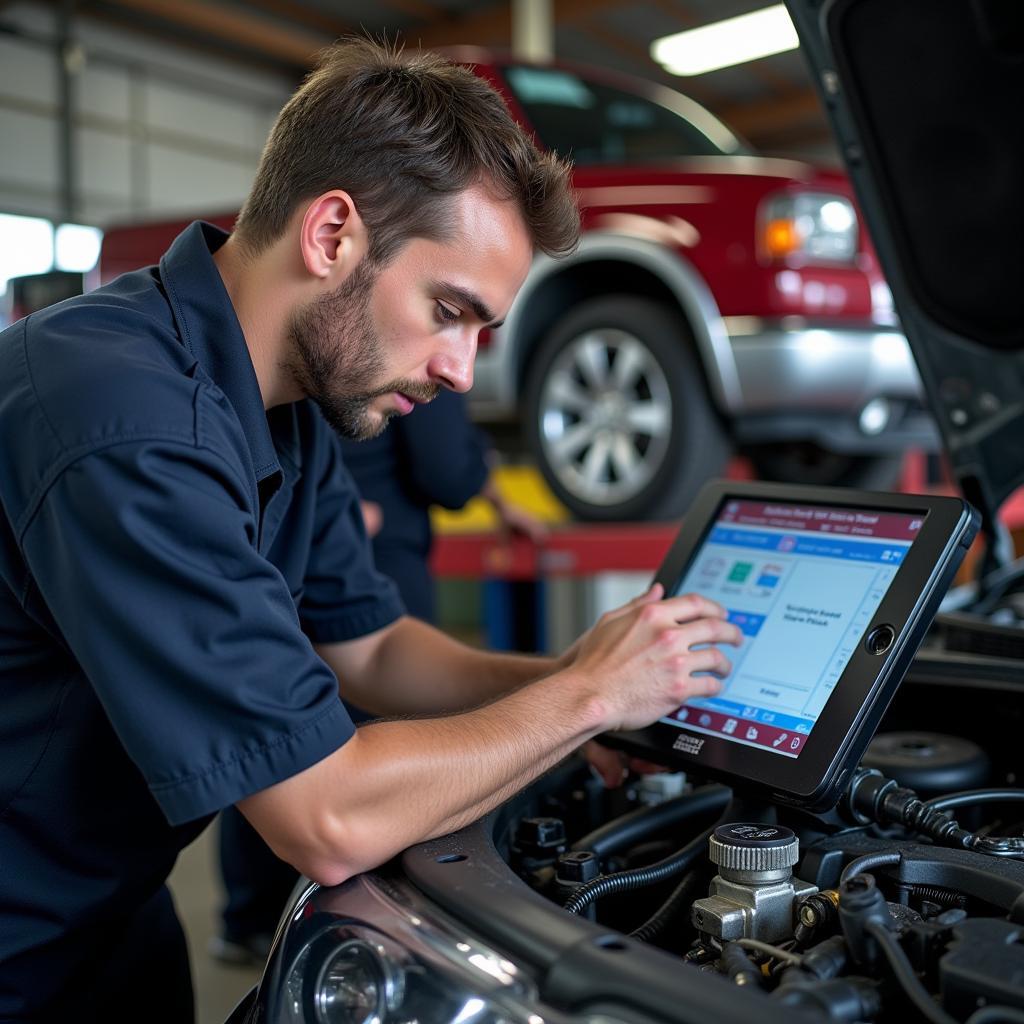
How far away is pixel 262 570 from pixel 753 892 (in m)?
0.44

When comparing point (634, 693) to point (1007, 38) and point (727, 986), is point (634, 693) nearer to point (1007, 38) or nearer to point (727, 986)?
point (727, 986)

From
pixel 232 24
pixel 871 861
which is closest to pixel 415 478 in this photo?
pixel 871 861

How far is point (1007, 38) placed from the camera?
1.24 meters

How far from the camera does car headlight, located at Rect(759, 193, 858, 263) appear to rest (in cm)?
305

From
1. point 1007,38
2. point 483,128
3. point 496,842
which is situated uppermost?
point 1007,38

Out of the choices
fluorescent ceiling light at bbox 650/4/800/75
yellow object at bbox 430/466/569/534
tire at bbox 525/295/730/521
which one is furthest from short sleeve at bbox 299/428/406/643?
fluorescent ceiling light at bbox 650/4/800/75

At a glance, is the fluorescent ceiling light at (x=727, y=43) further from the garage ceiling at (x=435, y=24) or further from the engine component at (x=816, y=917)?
the engine component at (x=816, y=917)

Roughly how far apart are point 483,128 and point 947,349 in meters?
0.76

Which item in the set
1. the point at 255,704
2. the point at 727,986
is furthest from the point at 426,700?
the point at 727,986

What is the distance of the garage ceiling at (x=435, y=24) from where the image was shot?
344 inches

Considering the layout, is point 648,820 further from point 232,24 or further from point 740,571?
point 232,24

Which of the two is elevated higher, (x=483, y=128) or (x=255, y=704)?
(x=483, y=128)

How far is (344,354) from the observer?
1124 mm

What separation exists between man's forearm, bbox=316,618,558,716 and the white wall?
8385 millimetres
